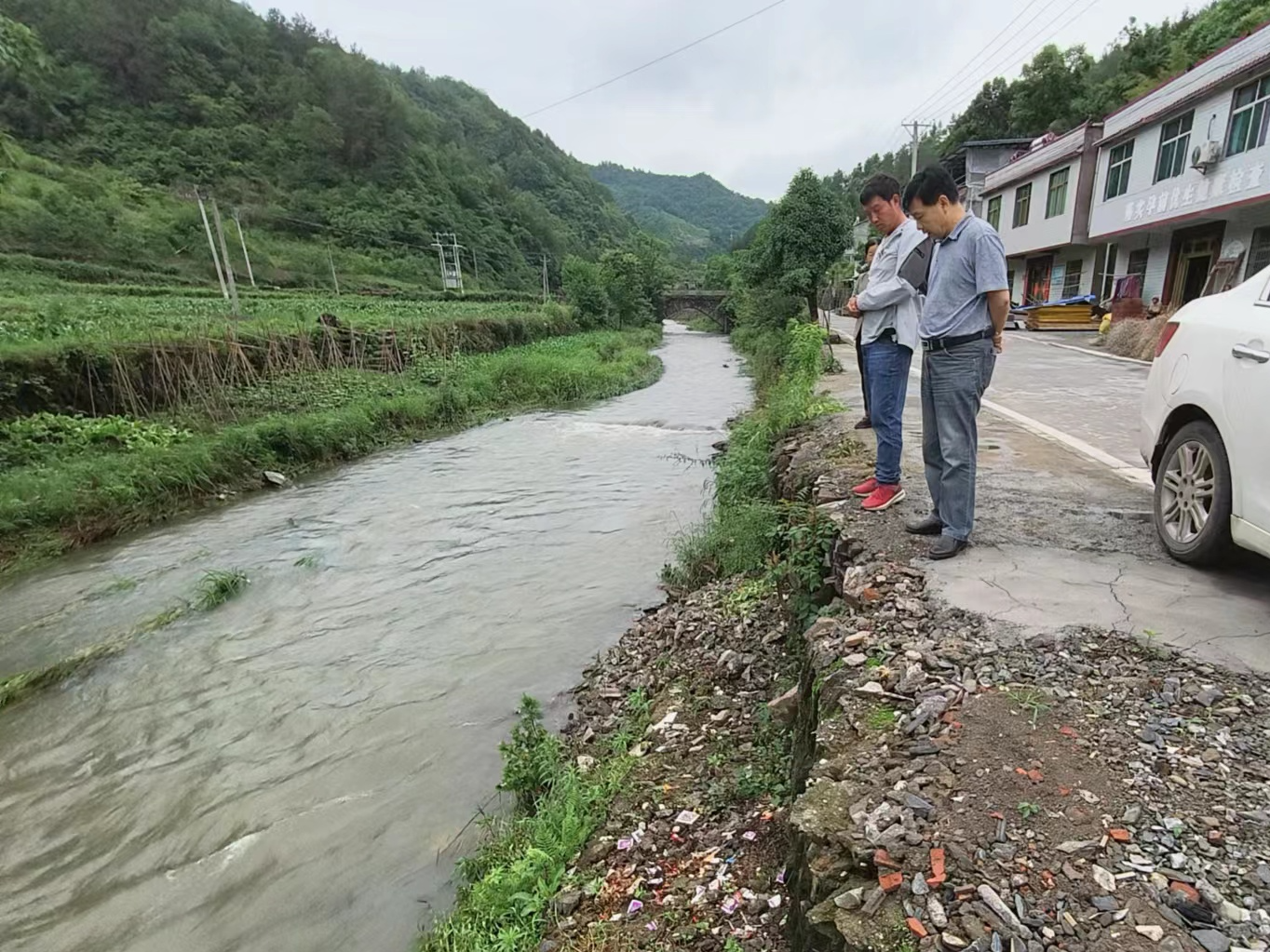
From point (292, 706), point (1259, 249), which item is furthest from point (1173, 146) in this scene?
point (292, 706)

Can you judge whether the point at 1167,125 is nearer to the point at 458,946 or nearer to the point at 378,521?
the point at 378,521

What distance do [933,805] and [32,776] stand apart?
234 inches

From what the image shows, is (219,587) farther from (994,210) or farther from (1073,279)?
(994,210)

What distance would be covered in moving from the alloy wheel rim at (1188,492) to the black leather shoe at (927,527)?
1153 millimetres

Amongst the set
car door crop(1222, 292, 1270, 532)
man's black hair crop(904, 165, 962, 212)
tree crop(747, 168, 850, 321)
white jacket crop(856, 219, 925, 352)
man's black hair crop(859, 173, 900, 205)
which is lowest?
car door crop(1222, 292, 1270, 532)

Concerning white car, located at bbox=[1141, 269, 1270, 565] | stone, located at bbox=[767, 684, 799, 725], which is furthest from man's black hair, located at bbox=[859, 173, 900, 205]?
stone, located at bbox=[767, 684, 799, 725]

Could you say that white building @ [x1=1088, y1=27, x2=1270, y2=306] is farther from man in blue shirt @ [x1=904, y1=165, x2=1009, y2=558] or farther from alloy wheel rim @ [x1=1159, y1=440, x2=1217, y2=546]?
man in blue shirt @ [x1=904, y1=165, x2=1009, y2=558]

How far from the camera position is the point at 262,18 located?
8150 centimetres

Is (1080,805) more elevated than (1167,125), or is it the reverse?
(1167,125)

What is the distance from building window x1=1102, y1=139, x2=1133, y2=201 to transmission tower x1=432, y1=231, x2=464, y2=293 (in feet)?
133

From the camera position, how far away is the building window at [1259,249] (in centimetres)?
1553

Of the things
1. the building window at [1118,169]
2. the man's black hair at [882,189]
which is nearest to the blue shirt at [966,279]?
the man's black hair at [882,189]

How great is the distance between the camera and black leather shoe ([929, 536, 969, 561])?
3799mm

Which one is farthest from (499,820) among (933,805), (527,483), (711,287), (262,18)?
(262,18)
